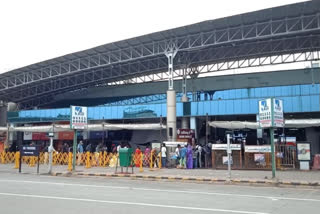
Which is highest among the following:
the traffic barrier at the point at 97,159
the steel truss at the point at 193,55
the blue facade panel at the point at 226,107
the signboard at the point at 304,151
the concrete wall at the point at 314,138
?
the steel truss at the point at 193,55

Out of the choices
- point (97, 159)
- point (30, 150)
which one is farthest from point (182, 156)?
point (30, 150)

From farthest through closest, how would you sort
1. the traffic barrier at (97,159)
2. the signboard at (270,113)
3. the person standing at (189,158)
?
the traffic barrier at (97,159) → the person standing at (189,158) → the signboard at (270,113)

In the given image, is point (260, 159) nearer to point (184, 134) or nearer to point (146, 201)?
point (184, 134)

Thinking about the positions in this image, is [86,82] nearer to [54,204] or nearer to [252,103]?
[252,103]

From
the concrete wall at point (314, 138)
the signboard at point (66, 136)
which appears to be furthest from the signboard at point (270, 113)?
the signboard at point (66, 136)

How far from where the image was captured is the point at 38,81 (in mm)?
37250

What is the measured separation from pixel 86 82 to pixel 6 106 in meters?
15.2

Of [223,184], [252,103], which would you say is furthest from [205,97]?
[223,184]

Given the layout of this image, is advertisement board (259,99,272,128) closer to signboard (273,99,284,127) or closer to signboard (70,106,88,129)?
signboard (273,99,284,127)

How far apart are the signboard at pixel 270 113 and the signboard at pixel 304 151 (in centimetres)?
533

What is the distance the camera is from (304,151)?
20359 millimetres

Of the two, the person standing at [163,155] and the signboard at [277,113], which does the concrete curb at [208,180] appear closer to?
the signboard at [277,113]

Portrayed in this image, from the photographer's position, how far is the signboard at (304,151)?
20.2 meters

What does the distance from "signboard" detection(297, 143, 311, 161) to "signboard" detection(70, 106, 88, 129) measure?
13.6m
